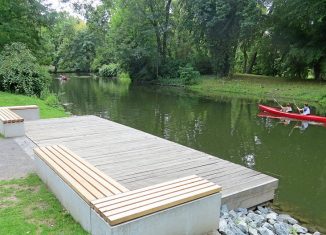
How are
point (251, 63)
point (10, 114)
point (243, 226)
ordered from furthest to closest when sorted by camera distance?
point (251, 63) < point (10, 114) < point (243, 226)

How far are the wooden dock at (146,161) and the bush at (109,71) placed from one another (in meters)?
41.2

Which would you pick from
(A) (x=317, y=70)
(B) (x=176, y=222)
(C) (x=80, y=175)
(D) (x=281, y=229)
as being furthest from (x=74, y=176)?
(A) (x=317, y=70)

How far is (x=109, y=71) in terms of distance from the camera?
167 feet

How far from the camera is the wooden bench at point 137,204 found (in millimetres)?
3633

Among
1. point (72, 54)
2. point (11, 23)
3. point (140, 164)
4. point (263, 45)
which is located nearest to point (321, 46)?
point (263, 45)

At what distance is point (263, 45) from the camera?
31.7 meters

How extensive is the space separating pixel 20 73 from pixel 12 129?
9289 mm

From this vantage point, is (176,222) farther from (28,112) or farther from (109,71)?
(109,71)

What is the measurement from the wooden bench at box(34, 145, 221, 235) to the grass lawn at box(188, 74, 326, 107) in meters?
19.3

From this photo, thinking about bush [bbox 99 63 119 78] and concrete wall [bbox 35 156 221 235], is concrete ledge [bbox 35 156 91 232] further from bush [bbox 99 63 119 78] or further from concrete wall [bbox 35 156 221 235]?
Answer: bush [bbox 99 63 119 78]

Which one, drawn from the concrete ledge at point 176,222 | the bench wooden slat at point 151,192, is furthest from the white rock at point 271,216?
the bench wooden slat at point 151,192

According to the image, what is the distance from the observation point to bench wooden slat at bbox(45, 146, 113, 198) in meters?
4.24

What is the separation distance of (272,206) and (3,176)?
4848mm

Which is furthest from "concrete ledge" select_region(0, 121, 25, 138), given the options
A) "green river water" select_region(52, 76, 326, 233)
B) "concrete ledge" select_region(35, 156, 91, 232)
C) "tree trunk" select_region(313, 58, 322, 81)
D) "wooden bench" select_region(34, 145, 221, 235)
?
"tree trunk" select_region(313, 58, 322, 81)
